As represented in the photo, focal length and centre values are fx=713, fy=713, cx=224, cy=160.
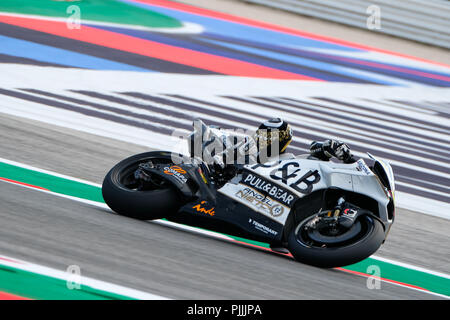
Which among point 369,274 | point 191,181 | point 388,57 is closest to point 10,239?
point 191,181

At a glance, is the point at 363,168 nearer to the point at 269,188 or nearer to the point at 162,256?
the point at 269,188

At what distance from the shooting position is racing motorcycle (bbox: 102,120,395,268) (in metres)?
6.06

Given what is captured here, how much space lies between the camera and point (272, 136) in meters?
6.59

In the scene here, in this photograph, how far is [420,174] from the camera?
36.5 feet

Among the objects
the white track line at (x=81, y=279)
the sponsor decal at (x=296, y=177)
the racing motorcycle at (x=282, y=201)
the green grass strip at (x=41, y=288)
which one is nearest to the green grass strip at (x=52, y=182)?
the racing motorcycle at (x=282, y=201)

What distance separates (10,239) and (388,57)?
15.1m

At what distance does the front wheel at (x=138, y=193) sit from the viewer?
6.53 metres

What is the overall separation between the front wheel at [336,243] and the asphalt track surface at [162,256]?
0.42ft

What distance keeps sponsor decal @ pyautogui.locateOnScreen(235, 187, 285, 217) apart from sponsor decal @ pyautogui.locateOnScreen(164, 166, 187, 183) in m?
0.52

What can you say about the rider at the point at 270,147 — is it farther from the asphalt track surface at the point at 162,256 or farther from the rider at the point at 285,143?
the asphalt track surface at the point at 162,256

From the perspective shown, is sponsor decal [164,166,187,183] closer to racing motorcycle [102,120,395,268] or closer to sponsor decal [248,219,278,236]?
racing motorcycle [102,120,395,268]

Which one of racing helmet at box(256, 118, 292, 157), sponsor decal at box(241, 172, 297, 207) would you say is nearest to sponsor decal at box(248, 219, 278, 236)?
sponsor decal at box(241, 172, 297, 207)
